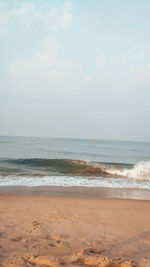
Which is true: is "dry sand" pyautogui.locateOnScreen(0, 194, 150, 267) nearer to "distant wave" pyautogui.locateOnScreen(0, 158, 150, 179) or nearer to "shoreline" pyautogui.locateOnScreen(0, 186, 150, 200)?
"shoreline" pyautogui.locateOnScreen(0, 186, 150, 200)

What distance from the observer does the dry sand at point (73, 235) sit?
9.68 feet

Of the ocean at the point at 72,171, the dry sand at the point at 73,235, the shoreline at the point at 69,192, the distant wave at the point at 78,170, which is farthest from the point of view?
the distant wave at the point at 78,170

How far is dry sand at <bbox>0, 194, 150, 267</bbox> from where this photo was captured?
295cm

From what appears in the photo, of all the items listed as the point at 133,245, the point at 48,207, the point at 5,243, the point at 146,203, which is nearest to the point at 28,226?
the point at 5,243

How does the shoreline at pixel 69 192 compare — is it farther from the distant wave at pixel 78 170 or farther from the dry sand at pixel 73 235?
the distant wave at pixel 78 170

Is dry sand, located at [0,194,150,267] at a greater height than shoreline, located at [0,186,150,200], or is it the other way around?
dry sand, located at [0,194,150,267]

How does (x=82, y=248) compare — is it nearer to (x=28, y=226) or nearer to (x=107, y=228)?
(x=107, y=228)

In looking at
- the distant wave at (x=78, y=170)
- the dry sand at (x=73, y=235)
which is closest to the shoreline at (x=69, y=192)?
the dry sand at (x=73, y=235)

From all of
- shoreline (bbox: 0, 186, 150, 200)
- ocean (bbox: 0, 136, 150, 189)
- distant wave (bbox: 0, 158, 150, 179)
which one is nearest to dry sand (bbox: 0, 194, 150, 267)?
shoreline (bbox: 0, 186, 150, 200)

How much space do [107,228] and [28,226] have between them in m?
1.84

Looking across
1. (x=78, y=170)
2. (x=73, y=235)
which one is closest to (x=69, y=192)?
(x=73, y=235)

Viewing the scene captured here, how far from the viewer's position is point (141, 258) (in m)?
3.09

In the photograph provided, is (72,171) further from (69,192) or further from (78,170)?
(69,192)

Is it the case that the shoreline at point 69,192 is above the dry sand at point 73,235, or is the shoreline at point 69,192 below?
below
